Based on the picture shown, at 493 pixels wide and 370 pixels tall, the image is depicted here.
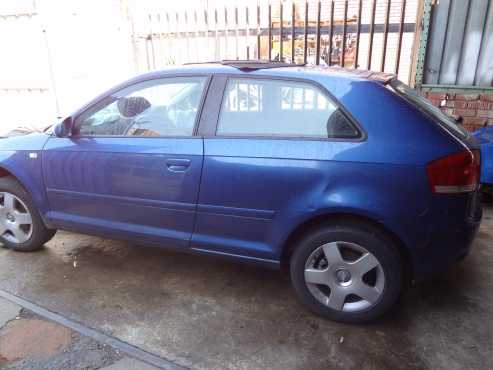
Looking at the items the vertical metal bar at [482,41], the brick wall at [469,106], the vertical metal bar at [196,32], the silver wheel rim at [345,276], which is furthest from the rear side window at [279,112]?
the vertical metal bar at [196,32]

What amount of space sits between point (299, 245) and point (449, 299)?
1.19 meters

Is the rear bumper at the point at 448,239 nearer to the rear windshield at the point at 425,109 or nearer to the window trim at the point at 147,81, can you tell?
the rear windshield at the point at 425,109

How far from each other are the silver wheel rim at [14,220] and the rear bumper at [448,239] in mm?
3090

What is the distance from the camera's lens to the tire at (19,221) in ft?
11.0

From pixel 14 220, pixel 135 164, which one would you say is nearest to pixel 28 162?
pixel 14 220

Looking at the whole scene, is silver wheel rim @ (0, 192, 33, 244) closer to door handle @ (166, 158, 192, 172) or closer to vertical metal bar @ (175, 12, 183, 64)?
door handle @ (166, 158, 192, 172)

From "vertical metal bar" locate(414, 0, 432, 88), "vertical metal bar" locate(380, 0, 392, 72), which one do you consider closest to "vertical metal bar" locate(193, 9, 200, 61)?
"vertical metal bar" locate(380, 0, 392, 72)

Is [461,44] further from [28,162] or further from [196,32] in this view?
[28,162]

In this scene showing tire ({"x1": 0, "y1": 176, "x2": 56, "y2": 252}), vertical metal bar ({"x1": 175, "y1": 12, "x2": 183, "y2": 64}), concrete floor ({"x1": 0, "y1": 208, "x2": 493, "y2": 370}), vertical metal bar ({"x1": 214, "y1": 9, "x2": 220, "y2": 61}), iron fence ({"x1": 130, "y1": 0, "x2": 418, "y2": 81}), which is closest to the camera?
concrete floor ({"x1": 0, "y1": 208, "x2": 493, "y2": 370})

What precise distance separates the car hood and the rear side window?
1555 mm

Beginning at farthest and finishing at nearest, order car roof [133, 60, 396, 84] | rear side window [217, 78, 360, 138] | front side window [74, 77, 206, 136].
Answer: front side window [74, 77, 206, 136]
car roof [133, 60, 396, 84]
rear side window [217, 78, 360, 138]

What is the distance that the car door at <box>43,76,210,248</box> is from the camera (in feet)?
8.84

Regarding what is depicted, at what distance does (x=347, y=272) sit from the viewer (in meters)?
2.47

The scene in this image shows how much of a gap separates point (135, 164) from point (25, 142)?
3.77ft
